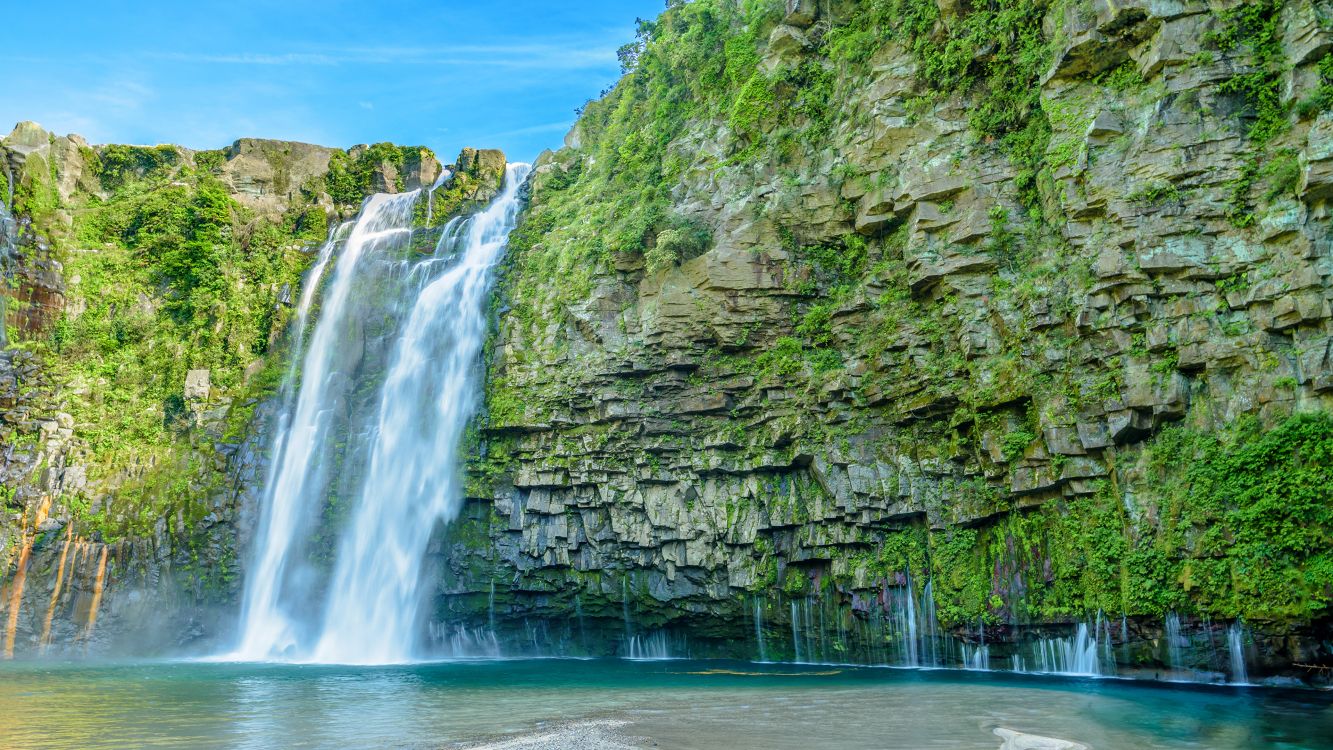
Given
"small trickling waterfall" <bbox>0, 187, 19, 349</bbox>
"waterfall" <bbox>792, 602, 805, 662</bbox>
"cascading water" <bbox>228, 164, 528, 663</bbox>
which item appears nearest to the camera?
"waterfall" <bbox>792, 602, 805, 662</bbox>

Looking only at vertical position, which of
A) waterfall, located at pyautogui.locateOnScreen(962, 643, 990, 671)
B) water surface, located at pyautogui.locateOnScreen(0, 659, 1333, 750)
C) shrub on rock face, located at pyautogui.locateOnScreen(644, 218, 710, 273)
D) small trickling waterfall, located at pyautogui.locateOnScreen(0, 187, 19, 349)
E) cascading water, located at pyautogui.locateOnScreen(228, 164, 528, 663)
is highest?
small trickling waterfall, located at pyautogui.locateOnScreen(0, 187, 19, 349)

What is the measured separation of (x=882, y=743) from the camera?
9.38m

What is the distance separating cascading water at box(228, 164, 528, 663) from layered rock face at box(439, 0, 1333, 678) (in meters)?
1.30

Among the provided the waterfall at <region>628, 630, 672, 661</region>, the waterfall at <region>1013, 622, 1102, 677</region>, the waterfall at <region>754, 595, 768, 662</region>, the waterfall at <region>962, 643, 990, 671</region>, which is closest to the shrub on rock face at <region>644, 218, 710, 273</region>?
the waterfall at <region>754, 595, 768, 662</region>

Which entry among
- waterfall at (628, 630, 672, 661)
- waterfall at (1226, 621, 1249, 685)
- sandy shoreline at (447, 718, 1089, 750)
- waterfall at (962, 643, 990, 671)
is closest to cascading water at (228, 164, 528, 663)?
waterfall at (628, 630, 672, 661)

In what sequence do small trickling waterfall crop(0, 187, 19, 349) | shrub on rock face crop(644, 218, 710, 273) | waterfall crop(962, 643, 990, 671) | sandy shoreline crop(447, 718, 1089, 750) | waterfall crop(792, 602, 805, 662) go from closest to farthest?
sandy shoreline crop(447, 718, 1089, 750)
waterfall crop(962, 643, 990, 671)
waterfall crop(792, 602, 805, 662)
shrub on rock face crop(644, 218, 710, 273)
small trickling waterfall crop(0, 187, 19, 349)

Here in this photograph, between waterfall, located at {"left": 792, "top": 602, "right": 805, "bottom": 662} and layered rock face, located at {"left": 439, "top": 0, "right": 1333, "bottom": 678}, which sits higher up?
layered rock face, located at {"left": 439, "top": 0, "right": 1333, "bottom": 678}

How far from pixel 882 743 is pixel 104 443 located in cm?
2646

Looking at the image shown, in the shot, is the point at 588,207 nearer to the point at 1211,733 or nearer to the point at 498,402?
the point at 498,402

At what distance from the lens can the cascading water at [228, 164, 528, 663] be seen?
23141 mm

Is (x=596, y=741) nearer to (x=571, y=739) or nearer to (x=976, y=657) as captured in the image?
(x=571, y=739)

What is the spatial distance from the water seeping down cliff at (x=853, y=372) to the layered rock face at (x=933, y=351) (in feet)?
0.22

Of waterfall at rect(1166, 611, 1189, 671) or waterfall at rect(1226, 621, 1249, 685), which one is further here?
waterfall at rect(1166, 611, 1189, 671)

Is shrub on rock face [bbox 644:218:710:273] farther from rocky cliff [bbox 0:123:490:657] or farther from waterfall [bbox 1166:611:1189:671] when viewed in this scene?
waterfall [bbox 1166:611:1189:671]
